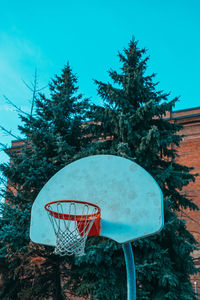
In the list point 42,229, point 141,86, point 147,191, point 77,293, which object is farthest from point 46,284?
point 141,86

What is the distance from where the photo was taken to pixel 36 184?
8773 mm

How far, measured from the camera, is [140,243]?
691 cm

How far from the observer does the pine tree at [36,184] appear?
7930 millimetres

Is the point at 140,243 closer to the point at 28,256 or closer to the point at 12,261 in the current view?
the point at 28,256

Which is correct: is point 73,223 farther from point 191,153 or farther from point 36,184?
point 191,153

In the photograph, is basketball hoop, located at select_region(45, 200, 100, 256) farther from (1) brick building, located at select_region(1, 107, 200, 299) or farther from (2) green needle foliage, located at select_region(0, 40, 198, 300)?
(1) brick building, located at select_region(1, 107, 200, 299)

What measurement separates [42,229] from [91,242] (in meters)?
3.01

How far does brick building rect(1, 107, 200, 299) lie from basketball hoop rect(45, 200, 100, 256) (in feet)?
28.4

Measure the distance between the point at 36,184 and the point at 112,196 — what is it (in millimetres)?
4771

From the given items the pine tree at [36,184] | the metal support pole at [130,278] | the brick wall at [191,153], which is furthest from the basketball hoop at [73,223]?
the brick wall at [191,153]

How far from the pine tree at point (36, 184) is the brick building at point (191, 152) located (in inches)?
235

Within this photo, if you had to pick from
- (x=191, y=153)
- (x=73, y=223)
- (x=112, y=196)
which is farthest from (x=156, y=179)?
(x=191, y=153)

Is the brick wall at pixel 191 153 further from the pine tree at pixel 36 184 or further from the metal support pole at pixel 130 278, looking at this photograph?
the metal support pole at pixel 130 278

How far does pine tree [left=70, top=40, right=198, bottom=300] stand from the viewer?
670cm
